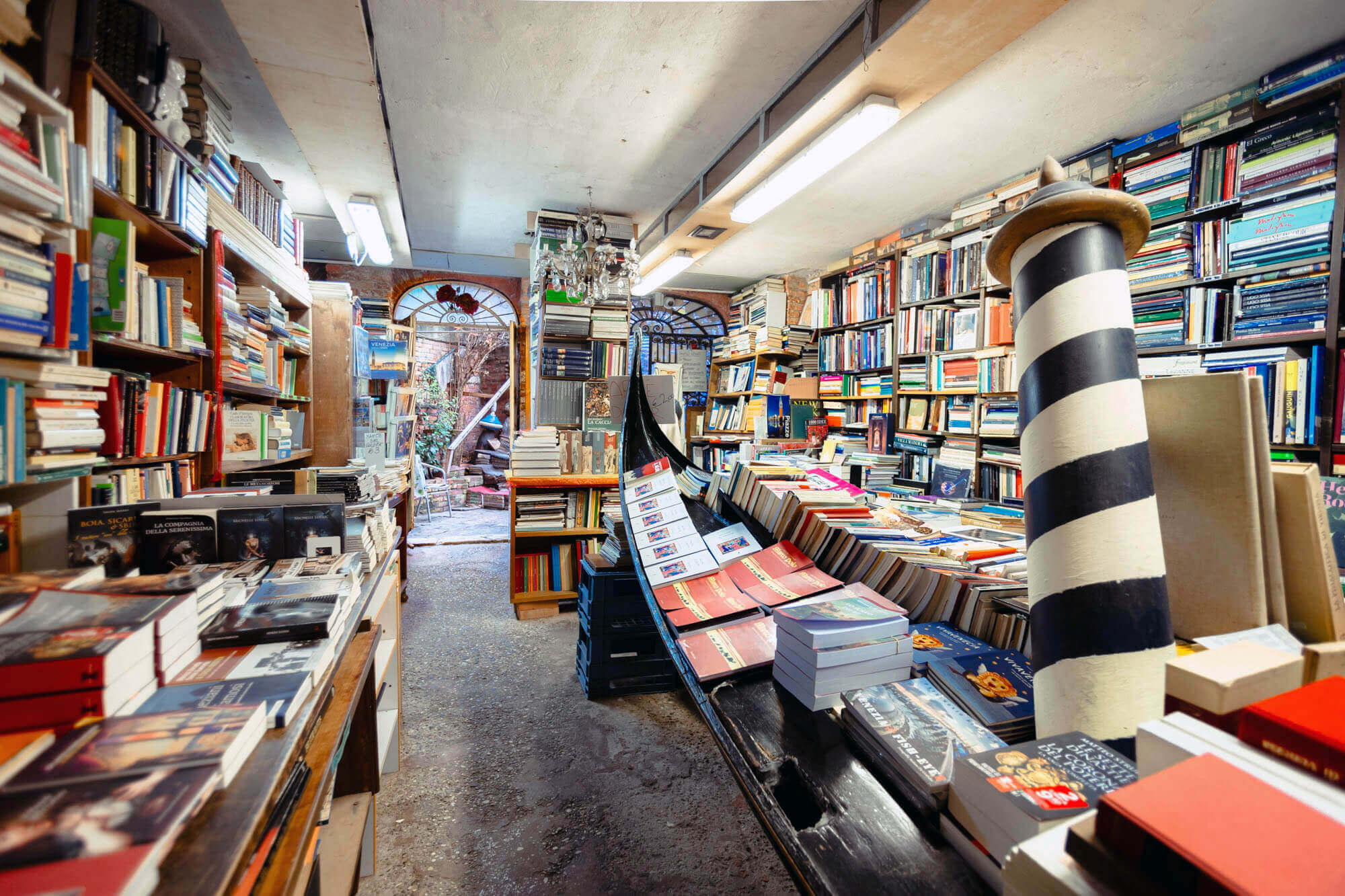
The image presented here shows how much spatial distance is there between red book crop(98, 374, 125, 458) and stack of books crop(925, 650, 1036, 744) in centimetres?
219

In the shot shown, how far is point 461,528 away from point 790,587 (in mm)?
5878

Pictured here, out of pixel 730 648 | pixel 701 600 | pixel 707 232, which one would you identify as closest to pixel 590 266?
pixel 707 232

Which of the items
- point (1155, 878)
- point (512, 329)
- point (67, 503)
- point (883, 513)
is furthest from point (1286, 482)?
point (512, 329)

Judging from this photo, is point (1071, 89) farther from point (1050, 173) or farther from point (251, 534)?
point (251, 534)

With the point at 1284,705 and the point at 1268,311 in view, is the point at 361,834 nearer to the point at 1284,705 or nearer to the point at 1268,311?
the point at 1284,705

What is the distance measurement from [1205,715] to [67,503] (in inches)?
85.4

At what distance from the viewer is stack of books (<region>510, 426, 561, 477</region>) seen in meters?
3.68

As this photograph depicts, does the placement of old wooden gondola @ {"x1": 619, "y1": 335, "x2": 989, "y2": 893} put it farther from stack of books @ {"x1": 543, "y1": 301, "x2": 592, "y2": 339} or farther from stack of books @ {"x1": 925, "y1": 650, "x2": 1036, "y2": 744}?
stack of books @ {"x1": 543, "y1": 301, "x2": 592, "y2": 339}

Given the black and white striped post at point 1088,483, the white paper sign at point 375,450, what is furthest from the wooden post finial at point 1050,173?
the white paper sign at point 375,450

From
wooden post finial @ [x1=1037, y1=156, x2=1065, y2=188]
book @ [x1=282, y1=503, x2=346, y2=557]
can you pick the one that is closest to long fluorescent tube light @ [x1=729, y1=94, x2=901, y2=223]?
wooden post finial @ [x1=1037, y1=156, x2=1065, y2=188]

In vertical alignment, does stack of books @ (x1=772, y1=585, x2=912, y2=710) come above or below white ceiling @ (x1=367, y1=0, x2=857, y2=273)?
below

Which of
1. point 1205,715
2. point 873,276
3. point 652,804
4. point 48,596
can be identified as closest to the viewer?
point 1205,715

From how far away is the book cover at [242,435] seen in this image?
2291mm

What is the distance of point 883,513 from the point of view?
1733 millimetres
